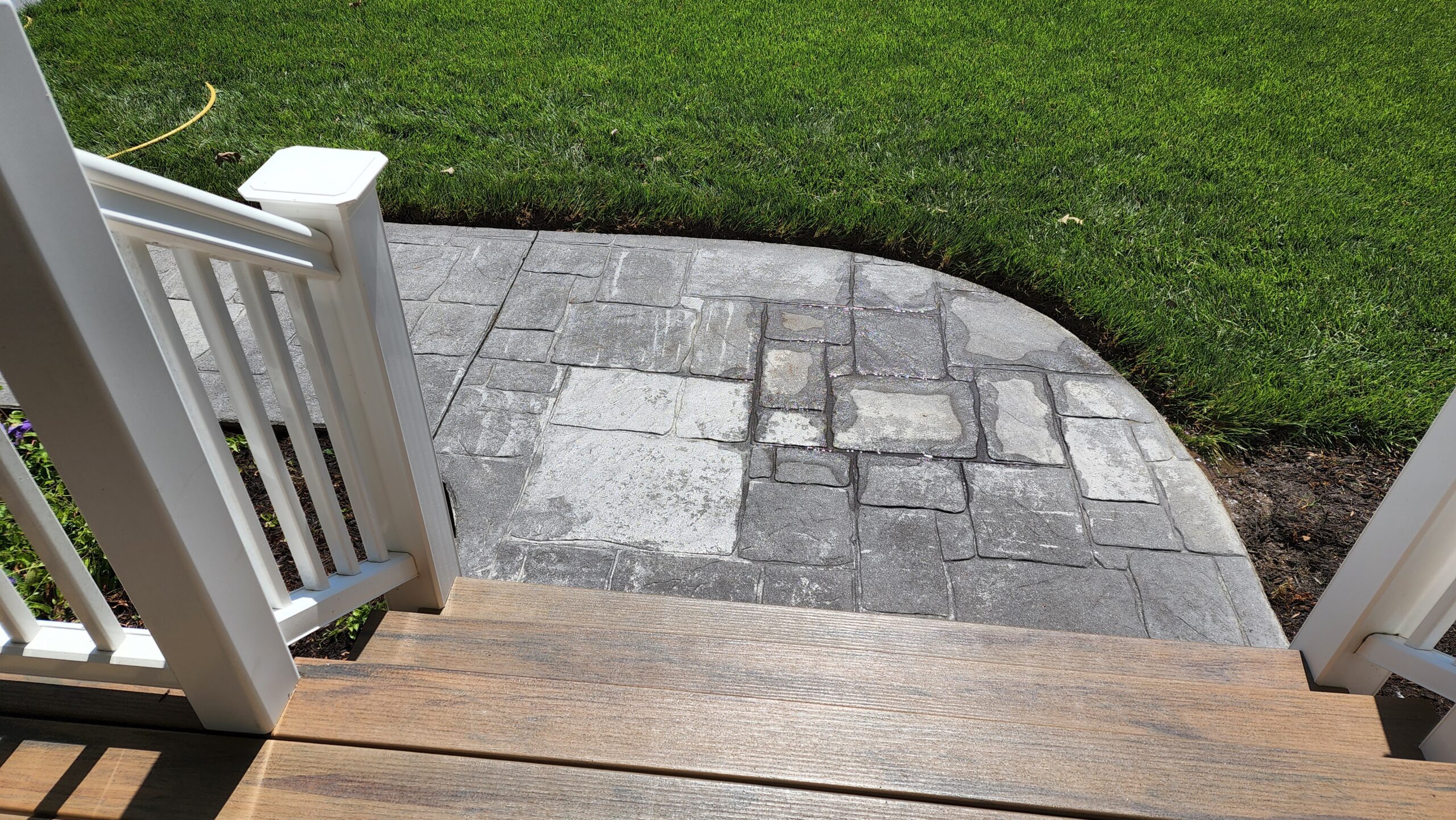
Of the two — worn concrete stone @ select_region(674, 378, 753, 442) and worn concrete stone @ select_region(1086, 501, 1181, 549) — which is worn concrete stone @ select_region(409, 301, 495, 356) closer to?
worn concrete stone @ select_region(674, 378, 753, 442)

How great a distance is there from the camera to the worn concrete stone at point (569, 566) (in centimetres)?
279

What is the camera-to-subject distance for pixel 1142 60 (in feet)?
19.5

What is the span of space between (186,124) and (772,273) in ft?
11.3

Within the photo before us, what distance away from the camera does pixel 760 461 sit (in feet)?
10.6

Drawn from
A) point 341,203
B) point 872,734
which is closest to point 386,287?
point 341,203

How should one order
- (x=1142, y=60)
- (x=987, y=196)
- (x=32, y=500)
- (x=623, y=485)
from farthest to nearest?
1. (x=1142, y=60)
2. (x=987, y=196)
3. (x=623, y=485)
4. (x=32, y=500)

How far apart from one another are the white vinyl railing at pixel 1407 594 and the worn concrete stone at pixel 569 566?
191cm

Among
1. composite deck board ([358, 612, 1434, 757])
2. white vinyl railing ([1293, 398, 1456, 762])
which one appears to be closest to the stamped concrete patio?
white vinyl railing ([1293, 398, 1456, 762])

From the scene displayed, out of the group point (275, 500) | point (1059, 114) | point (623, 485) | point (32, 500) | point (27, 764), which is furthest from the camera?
point (1059, 114)

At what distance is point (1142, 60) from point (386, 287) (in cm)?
572

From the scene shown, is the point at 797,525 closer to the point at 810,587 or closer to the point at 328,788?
the point at 810,587

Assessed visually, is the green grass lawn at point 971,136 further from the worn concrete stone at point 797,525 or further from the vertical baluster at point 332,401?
the vertical baluster at point 332,401

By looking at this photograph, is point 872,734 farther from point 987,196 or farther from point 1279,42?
point 1279,42

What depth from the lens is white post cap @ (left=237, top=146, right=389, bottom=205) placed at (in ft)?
5.06
